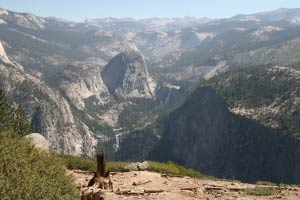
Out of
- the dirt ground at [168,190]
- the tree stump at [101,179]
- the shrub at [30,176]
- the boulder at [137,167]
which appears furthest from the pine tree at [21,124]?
the shrub at [30,176]

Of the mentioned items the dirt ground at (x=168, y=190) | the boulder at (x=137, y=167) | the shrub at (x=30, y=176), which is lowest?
the boulder at (x=137, y=167)

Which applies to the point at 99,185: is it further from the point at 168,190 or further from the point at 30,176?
the point at 30,176

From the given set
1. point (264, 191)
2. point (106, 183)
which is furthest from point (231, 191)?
point (106, 183)

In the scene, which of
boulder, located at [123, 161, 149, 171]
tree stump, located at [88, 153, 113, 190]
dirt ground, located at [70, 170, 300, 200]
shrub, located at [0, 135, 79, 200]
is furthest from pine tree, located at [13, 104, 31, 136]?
shrub, located at [0, 135, 79, 200]

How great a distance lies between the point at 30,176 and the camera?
40.2 meters

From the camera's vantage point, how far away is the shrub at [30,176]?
37.8 m

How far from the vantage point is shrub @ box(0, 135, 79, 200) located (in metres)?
37.8

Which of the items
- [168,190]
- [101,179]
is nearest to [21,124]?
[101,179]

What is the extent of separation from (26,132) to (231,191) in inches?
2979

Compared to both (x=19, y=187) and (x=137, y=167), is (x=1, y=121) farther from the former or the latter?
(x=19, y=187)

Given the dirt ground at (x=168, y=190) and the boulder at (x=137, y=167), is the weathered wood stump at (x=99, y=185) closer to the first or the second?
the dirt ground at (x=168, y=190)

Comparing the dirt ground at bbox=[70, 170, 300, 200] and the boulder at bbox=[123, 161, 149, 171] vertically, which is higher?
the dirt ground at bbox=[70, 170, 300, 200]

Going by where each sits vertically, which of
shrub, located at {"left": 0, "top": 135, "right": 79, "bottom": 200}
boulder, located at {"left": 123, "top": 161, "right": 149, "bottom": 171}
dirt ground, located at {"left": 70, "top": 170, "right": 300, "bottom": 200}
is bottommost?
boulder, located at {"left": 123, "top": 161, "right": 149, "bottom": 171}

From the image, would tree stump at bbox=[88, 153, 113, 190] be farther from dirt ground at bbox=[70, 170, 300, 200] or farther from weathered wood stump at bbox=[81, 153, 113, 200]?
dirt ground at bbox=[70, 170, 300, 200]
